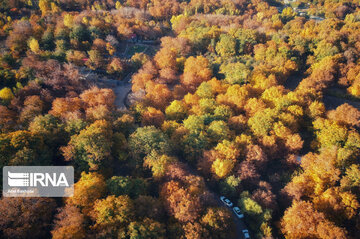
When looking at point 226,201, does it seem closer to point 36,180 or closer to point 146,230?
point 146,230

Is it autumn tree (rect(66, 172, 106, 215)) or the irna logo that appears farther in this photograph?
the irna logo

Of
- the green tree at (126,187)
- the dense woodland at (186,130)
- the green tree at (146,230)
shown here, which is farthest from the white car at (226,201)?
the green tree at (126,187)

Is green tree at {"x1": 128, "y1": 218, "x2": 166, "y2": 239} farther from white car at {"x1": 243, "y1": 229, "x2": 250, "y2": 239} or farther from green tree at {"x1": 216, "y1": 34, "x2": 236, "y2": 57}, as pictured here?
green tree at {"x1": 216, "y1": 34, "x2": 236, "y2": 57}

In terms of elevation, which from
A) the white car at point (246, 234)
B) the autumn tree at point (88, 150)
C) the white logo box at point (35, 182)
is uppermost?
the autumn tree at point (88, 150)

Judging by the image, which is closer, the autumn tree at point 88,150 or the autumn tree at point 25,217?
the autumn tree at point 25,217

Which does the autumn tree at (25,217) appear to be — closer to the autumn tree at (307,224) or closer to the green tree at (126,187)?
the green tree at (126,187)

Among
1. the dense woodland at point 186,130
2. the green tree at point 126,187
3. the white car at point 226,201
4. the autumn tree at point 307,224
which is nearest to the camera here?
the autumn tree at point 307,224

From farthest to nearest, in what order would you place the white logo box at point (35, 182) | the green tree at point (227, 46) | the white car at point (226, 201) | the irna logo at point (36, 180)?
1. the green tree at point (227, 46)
2. the white car at point (226, 201)
3. the irna logo at point (36, 180)
4. the white logo box at point (35, 182)

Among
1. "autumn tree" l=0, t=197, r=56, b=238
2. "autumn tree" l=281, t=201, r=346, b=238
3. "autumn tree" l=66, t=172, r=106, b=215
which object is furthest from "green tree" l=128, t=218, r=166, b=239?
"autumn tree" l=281, t=201, r=346, b=238

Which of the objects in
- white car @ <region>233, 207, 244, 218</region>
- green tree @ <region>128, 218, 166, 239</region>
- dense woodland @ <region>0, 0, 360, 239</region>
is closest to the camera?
green tree @ <region>128, 218, 166, 239</region>
